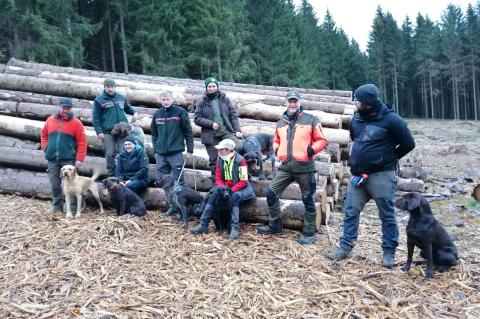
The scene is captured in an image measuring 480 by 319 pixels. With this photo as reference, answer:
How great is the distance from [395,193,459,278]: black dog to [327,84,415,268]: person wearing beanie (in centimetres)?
34

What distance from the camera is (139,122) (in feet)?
35.3

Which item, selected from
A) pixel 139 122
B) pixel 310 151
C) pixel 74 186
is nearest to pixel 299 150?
pixel 310 151

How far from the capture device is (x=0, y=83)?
43.5 ft

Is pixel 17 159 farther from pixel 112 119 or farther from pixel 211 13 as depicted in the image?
pixel 211 13

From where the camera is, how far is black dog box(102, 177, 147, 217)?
7828mm

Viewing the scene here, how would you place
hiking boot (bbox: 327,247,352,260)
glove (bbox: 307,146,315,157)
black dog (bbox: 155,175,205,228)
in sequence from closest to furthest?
hiking boot (bbox: 327,247,352,260), glove (bbox: 307,146,315,157), black dog (bbox: 155,175,205,228)

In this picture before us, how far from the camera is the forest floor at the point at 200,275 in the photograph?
4.84 meters

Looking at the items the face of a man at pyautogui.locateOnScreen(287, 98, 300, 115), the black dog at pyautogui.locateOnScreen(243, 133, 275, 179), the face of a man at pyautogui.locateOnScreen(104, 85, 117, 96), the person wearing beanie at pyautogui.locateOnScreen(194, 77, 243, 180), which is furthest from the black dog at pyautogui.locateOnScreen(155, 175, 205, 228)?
the face of a man at pyautogui.locateOnScreen(287, 98, 300, 115)

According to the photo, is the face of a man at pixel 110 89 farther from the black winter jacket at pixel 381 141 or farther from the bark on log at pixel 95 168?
the black winter jacket at pixel 381 141

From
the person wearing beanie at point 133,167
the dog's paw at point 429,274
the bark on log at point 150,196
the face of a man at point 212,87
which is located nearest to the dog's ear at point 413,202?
the dog's paw at point 429,274

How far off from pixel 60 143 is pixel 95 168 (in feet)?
4.66

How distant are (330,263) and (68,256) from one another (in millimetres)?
3760

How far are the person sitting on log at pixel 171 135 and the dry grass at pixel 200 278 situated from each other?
1.29 metres

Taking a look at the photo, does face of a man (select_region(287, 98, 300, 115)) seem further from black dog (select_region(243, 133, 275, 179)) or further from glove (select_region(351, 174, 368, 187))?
black dog (select_region(243, 133, 275, 179))
